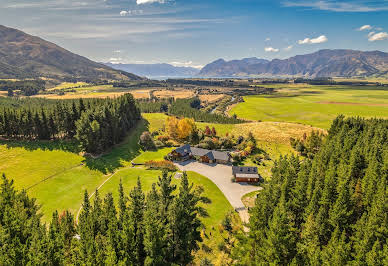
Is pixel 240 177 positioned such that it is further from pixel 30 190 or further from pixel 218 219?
pixel 30 190

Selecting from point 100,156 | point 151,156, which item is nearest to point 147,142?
point 151,156

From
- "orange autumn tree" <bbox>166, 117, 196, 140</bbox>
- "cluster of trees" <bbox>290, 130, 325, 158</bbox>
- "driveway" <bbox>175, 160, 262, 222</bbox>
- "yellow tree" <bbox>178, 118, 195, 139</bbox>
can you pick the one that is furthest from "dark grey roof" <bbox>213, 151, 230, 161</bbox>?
"cluster of trees" <bbox>290, 130, 325, 158</bbox>

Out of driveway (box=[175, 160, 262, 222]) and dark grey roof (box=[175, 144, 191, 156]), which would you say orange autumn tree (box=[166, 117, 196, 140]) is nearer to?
dark grey roof (box=[175, 144, 191, 156])

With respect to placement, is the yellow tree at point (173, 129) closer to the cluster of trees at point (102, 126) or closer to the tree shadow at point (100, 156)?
the tree shadow at point (100, 156)

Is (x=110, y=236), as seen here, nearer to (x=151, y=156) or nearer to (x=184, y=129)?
(x=151, y=156)

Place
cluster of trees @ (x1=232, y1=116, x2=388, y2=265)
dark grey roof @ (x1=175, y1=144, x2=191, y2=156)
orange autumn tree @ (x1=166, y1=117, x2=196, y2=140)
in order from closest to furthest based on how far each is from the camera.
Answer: cluster of trees @ (x1=232, y1=116, x2=388, y2=265) < dark grey roof @ (x1=175, y1=144, x2=191, y2=156) < orange autumn tree @ (x1=166, y1=117, x2=196, y2=140)
